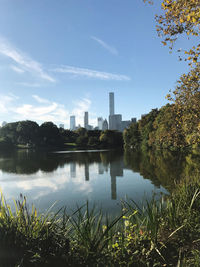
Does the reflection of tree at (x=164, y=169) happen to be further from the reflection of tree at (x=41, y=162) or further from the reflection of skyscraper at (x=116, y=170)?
the reflection of tree at (x=41, y=162)

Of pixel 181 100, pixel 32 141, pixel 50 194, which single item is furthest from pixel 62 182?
pixel 32 141

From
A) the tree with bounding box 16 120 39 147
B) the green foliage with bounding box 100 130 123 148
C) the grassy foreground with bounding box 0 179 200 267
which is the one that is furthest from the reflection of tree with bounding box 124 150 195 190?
the tree with bounding box 16 120 39 147

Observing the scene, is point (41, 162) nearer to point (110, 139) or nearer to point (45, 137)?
point (110, 139)

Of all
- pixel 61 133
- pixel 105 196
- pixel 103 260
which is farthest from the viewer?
pixel 61 133

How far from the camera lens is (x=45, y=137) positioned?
9244 centimetres

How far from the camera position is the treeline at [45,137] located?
280 feet

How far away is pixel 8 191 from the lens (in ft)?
43.2

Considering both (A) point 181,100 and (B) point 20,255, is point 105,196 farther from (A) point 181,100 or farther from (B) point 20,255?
(B) point 20,255

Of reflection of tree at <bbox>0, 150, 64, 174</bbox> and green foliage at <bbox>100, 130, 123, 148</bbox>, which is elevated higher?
green foliage at <bbox>100, 130, 123, 148</bbox>

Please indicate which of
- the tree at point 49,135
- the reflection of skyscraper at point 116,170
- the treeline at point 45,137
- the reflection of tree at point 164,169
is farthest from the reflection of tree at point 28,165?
the tree at point 49,135

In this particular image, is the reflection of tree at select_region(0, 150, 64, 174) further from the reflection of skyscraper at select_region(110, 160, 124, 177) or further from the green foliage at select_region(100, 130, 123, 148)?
the green foliage at select_region(100, 130, 123, 148)

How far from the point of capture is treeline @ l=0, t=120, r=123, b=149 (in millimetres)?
85312

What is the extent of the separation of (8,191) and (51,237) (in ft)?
35.7

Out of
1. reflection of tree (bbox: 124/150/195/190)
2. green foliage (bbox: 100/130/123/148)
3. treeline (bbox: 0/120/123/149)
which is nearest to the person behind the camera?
reflection of tree (bbox: 124/150/195/190)
